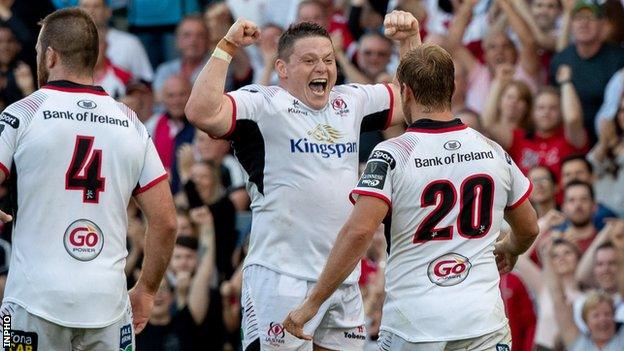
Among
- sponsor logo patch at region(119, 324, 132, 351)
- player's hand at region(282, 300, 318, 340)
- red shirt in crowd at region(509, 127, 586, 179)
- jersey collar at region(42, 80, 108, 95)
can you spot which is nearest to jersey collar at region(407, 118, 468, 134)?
player's hand at region(282, 300, 318, 340)

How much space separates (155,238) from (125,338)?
60 cm

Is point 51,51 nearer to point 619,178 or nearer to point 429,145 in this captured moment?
point 429,145

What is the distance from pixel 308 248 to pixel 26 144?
1.92 metres

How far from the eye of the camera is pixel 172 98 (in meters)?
17.1

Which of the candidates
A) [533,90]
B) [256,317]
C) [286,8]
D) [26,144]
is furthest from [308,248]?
[286,8]

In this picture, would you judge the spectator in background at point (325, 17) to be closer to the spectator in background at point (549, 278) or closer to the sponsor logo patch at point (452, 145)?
the spectator in background at point (549, 278)

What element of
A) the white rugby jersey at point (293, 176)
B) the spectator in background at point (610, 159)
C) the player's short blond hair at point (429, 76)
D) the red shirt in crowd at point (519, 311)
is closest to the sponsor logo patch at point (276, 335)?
the white rugby jersey at point (293, 176)

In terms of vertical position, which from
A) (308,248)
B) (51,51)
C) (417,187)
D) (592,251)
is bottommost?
(592,251)

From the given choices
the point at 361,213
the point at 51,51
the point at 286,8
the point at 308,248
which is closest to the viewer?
the point at 361,213

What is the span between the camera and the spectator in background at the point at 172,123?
16.9 metres

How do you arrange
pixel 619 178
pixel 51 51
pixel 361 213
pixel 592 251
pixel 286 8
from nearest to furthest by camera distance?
pixel 361 213 → pixel 51 51 → pixel 592 251 → pixel 619 178 → pixel 286 8

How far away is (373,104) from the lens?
31.6 ft

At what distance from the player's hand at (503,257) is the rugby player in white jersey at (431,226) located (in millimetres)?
535

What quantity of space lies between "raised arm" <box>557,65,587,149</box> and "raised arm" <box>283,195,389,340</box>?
7.65m
